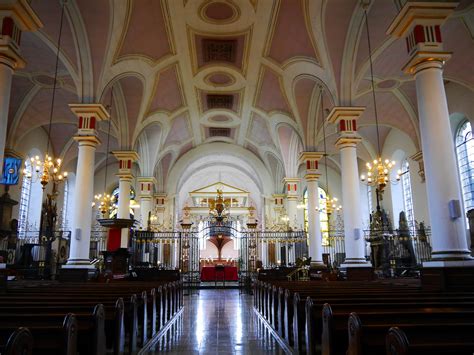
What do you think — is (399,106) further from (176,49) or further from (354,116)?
(176,49)

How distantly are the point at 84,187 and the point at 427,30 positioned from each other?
8602mm

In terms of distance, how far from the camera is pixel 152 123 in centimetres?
1734

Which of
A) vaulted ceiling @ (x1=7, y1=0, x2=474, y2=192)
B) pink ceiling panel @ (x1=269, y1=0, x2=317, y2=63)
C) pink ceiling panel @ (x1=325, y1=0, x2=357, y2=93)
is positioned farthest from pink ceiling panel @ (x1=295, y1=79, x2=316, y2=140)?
pink ceiling panel @ (x1=325, y1=0, x2=357, y2=93)

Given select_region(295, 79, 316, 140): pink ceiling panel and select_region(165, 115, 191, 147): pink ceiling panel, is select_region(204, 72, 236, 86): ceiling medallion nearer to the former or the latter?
select_region(295, 79, 316, 140): pink ceiling panel

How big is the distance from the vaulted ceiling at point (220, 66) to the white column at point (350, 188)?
18.8 inches

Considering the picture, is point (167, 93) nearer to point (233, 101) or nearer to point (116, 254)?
point (233, 101)

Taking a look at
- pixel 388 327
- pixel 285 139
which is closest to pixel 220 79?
pixel 285 139

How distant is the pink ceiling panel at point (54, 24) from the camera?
9.72 m

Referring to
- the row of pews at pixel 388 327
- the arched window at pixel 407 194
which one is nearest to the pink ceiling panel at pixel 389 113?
the arched window at pixel 407 194

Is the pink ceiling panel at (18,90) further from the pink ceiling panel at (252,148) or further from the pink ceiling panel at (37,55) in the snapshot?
the pink ceiling panel at (252,148)

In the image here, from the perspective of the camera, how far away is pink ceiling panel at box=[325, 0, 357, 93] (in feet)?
33.3

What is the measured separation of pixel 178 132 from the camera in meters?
20.6

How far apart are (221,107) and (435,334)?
56.6ft

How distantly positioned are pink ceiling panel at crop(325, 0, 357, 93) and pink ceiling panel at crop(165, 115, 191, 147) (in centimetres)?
948
